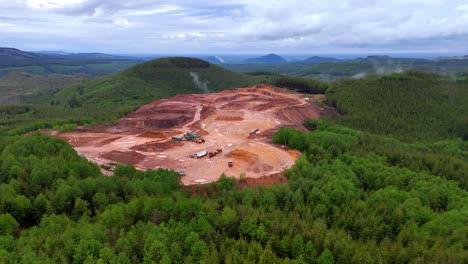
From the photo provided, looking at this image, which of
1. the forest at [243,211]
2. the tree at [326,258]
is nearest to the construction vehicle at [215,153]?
the forest at [243,211]

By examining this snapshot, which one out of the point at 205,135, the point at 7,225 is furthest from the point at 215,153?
the point at 7,225

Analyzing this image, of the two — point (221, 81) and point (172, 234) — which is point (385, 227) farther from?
point (221, 81)

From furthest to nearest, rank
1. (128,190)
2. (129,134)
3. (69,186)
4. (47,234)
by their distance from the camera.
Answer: (129,134)
(128,190)
(69,186)
(47,234)

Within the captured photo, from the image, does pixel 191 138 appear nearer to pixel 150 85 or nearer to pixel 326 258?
pixel 326 258

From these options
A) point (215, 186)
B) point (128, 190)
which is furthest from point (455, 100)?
point (128, 190)

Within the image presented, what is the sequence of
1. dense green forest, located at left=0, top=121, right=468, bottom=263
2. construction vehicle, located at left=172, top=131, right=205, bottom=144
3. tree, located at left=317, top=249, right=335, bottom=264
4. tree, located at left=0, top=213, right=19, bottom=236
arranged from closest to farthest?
dense green forest, located at left=0, top=121, right=468, bottom=263
tree, located at left=317, top=249, right=335, bottom=264
tree, located at left=0, top=213, right=19, bottom=236
construction vehicle, located at left=172, top=131, right=205, bottom=144

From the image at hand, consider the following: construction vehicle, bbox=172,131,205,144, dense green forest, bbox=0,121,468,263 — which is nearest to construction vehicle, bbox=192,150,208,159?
construction vehicle, bbox=172,131,205,144

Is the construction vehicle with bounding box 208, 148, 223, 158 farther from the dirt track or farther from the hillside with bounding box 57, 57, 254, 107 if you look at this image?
the hillside with bounding box 57, 57, 254, 107
